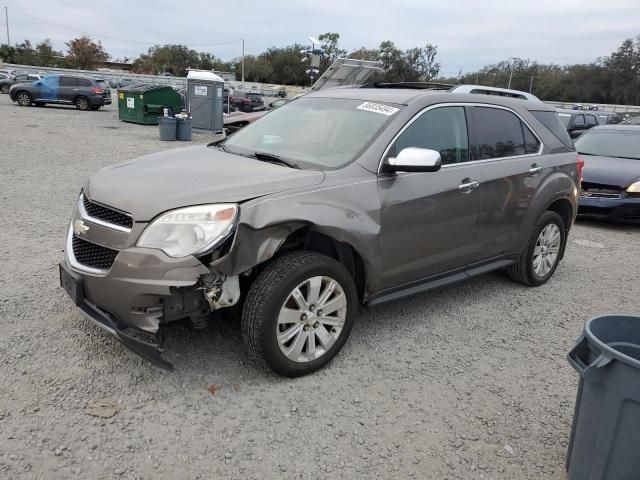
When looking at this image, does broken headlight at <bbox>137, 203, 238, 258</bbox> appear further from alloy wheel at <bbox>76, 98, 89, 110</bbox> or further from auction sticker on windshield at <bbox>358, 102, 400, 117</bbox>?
alloy wheel at <bbox>76, 98, 89, 110</bbox>

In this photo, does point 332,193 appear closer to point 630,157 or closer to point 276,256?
point 276,256

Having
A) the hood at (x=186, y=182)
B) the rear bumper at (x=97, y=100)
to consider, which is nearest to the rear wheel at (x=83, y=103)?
the rear bumper at (x=97, y=100)

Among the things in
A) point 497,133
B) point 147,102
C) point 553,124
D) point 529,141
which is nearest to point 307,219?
point 497,133

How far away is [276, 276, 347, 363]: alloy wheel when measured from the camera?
3.01 metres

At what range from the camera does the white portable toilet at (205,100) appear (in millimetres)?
18078

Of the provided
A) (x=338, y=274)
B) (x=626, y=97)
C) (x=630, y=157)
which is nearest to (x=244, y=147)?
(x=338, y=274)

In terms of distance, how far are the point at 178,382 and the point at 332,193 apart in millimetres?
1469

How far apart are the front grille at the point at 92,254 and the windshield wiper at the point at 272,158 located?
1.22m

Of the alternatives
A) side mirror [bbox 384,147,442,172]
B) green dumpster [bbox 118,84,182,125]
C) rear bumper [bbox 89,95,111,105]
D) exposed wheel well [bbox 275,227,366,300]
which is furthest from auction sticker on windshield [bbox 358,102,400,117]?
rear bumper [bbox 89,95,111,105]

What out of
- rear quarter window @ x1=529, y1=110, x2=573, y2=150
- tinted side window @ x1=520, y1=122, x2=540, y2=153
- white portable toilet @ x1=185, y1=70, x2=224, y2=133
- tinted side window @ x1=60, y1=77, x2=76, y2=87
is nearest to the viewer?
tinted side window @ x1=520, y1=122, x2=540, y2=153

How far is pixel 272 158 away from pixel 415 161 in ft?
3.24

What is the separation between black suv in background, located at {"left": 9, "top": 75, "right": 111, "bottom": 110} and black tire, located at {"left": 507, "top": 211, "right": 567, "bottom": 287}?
24.7 metres

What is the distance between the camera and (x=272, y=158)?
11.7ft

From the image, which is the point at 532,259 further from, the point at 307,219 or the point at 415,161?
the point at 307,219
